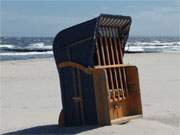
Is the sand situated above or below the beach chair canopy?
below

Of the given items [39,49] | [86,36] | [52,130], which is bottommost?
[52,130]

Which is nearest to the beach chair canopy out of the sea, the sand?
the sand

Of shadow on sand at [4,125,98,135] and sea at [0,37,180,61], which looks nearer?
shadow on sand at [4,125,98,135]

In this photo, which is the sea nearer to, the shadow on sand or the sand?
the sand

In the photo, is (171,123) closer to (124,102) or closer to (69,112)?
(124,102)

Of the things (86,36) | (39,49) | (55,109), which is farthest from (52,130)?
(39,49)

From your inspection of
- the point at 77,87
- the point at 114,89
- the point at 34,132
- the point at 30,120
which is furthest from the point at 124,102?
the point at 30,120

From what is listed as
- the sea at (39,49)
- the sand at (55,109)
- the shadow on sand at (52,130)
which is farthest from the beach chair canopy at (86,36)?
the sea at (39,49)

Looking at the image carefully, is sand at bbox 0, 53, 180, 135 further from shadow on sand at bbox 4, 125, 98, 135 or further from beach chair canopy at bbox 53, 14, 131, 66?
beach chair canopy at bbox 53, 14, 131, 66

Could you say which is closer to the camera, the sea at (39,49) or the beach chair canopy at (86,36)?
the beach chair canopy at (86,36)

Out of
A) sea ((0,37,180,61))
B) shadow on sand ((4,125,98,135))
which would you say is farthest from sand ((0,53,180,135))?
sea ((0,37,180,61))

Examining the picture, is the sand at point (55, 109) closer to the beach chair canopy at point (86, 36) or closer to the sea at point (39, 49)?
the beach chair canopy at point (86, 36)

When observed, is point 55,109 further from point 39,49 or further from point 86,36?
point 39,49

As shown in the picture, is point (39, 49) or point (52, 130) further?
point (39, 49)
